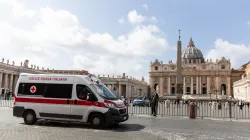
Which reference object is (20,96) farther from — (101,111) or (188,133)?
(188,133)

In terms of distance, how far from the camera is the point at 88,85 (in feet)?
39.4

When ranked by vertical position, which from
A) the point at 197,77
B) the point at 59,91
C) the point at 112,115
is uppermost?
the point at 197,77

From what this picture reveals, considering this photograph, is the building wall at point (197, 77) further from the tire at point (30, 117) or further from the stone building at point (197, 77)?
the tire at point (30, 117)

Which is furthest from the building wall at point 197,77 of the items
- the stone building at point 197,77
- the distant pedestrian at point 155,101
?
the distant pedestrian at point 155,101

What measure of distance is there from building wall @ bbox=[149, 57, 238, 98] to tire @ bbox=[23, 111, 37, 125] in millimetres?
99527

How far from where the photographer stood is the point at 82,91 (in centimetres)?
1211

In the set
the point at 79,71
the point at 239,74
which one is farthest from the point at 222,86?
the point at 79,71

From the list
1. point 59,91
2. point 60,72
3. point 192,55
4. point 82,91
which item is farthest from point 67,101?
point 192,55

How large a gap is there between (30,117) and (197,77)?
107180 mm

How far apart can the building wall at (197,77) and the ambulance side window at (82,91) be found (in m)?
99.6

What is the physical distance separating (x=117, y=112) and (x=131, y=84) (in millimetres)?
105002

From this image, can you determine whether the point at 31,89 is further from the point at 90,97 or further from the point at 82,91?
the point at 90,97

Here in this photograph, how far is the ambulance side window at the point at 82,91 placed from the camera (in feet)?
39.3

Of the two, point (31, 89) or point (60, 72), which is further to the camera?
point (60, 72)
